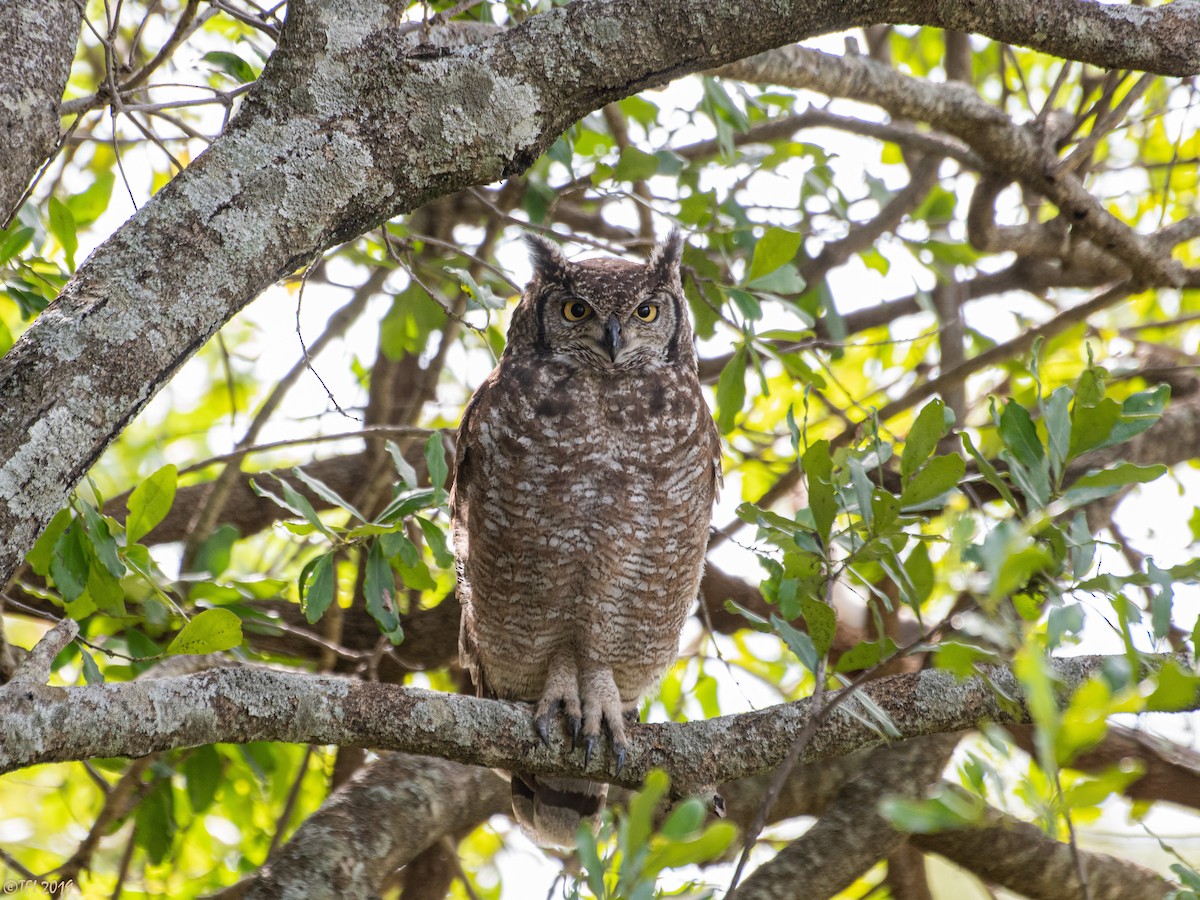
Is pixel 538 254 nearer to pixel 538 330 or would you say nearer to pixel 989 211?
pixel 538 330

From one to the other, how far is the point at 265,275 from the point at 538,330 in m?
1.68

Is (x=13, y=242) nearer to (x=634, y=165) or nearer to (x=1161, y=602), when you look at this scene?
(x=634, y=165)

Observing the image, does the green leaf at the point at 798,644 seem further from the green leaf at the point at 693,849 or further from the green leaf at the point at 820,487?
the green leaf at the point at 693,849

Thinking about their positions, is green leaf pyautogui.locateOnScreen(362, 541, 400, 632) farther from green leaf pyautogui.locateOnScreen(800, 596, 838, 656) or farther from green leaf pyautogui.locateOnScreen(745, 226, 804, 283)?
green leaf pyautogui.locateOnScreen(745, 226, 804, 283)

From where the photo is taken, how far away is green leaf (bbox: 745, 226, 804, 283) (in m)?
2.90

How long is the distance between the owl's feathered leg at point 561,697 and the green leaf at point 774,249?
119 cm

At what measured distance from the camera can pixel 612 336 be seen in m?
3.06

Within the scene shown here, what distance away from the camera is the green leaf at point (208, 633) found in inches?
77.9

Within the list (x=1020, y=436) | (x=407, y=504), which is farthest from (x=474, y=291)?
(x=1020, y=436)

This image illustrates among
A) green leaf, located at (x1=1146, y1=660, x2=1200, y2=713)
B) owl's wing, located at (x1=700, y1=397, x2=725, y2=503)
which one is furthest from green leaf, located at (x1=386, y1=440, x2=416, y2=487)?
green leaf, located at (x1=1146, y1=660, x2=1200, y2=713)

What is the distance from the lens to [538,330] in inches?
127

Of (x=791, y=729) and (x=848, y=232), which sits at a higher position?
(x=848, y=232)

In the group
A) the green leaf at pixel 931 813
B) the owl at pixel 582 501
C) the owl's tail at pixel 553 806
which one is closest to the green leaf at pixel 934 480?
the green leaf at pixel 931 813

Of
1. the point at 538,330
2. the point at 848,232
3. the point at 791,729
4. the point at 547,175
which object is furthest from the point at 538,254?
the point at 791,729
